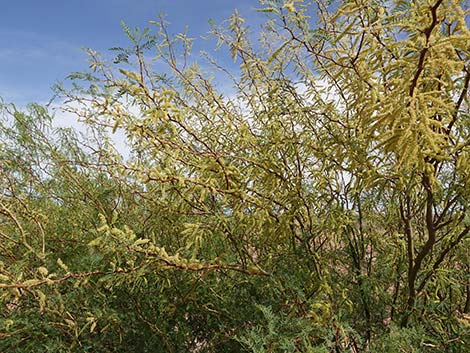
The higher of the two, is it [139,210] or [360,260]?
[139,210]

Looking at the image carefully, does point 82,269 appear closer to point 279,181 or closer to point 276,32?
point 279,181

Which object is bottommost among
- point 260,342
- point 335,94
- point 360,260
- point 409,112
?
point 260,342

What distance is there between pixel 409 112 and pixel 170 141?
3.55 feet

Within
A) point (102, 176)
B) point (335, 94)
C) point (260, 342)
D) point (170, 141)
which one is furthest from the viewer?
point (102, 176)

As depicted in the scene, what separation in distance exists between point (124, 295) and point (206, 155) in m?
1.19

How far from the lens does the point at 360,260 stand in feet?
9.87

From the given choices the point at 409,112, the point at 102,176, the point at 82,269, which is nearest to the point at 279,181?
the point at 409,112

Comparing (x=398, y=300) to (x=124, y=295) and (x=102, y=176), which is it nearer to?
(x=124, y=295)

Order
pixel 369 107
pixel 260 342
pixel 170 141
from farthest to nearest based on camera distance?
pixel 170 141
pixel 260 342
pixel 369 107

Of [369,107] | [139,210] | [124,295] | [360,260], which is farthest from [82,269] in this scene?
[369,107]

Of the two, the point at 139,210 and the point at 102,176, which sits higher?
the point at 102,176

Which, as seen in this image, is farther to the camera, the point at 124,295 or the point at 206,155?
the point at 124,295

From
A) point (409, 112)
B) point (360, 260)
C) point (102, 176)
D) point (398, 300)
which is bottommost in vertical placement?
point (398, 300)

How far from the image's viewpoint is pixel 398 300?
3.08m
